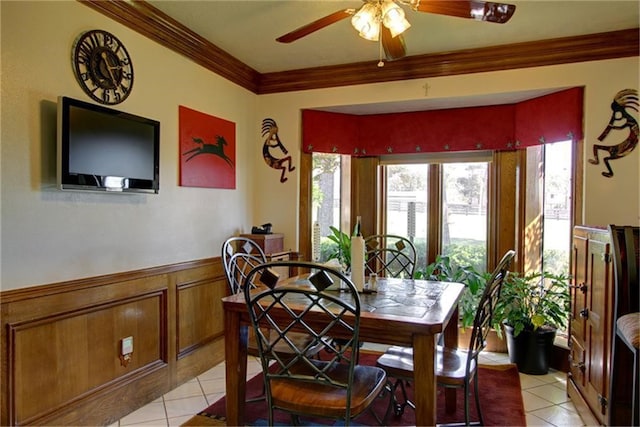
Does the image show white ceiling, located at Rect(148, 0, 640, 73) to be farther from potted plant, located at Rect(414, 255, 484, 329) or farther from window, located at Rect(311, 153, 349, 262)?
potted plant, located at Rect(414, 255, 484, 329)

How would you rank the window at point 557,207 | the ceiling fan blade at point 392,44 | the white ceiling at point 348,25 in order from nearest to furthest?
the ceiling fan blade at point 392,44, the white ceiling at point 348,25, the window at point 557,207

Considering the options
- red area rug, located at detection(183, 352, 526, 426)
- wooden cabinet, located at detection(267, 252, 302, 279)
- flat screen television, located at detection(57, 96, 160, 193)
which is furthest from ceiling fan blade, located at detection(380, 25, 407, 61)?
red area rug, located at detection(183, 352, 526, 426)

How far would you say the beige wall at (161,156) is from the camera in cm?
197

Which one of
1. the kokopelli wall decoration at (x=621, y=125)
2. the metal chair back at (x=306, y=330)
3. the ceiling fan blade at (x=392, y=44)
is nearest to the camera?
the metal chair back at (x=306, y=330)

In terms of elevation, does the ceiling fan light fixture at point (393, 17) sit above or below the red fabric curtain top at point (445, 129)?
above

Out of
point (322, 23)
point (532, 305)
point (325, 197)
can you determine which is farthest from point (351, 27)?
point (532, 305)

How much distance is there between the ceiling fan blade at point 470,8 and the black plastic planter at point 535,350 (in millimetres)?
2336

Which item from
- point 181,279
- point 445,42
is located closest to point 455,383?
point 181,279

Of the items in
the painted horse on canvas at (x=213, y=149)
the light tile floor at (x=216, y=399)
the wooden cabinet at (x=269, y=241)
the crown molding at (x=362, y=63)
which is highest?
the crown molding at (x=362, y=63)

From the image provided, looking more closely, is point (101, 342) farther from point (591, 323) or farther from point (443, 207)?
point (443, 207)

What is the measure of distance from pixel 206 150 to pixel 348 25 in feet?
4.68

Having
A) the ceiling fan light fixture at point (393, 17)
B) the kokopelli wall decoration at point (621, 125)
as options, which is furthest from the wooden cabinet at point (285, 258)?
the kokopelli wall decoration at point (621, 125)

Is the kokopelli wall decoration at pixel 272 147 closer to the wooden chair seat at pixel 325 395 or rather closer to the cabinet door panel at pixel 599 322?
the wooden chair seat at pixel 325 395

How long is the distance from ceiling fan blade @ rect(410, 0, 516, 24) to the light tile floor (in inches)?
90.3
